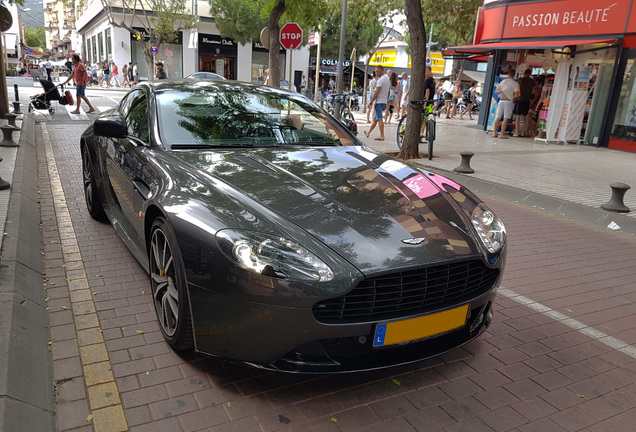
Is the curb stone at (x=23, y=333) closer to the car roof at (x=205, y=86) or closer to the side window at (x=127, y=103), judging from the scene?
the side window at (x=127, y=103)

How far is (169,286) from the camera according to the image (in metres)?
2.79

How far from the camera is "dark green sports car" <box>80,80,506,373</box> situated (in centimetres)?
224

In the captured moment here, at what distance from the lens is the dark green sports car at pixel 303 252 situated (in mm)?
2244

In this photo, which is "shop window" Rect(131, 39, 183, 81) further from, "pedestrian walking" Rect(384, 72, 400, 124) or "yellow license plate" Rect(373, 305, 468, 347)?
"yellow license plate" Rect(373, 305, 468, 347)

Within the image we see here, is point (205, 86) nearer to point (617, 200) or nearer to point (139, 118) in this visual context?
point (139, 118)

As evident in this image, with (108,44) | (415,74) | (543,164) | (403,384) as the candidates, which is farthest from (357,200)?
(108,44)

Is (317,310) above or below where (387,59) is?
below

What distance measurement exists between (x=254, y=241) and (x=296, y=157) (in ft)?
4.05

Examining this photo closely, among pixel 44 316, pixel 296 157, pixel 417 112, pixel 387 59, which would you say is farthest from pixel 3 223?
pixel 387 59

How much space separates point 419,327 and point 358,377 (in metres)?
0.54

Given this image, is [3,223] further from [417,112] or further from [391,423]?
[417,112]

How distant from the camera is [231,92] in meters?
4.07

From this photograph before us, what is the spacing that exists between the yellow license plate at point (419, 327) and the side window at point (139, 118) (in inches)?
88.6

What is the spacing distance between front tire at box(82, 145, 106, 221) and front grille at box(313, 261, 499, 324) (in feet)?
11.8
